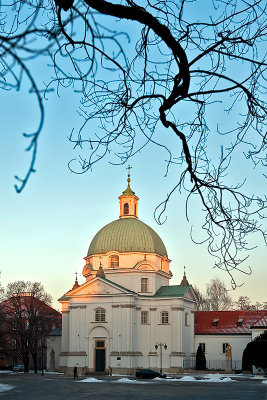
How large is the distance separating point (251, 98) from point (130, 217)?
66.7 meters

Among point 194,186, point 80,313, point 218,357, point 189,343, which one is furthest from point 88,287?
point 194,186

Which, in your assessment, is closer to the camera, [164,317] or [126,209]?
[164,317]

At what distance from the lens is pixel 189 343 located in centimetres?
6700

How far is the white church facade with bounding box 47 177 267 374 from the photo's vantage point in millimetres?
61906

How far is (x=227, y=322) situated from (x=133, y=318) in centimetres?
1365

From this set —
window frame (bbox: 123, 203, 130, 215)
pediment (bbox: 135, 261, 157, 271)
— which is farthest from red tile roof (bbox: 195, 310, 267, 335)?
window frame (bbox: 123, 203, 130, 215)

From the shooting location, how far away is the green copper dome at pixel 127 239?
67688mm

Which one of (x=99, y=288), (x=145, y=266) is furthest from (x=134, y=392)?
(x=145, y=266)

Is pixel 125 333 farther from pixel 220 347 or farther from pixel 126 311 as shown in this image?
pixel 220 347

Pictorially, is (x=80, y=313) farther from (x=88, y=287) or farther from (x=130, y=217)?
(x=130, y=217)

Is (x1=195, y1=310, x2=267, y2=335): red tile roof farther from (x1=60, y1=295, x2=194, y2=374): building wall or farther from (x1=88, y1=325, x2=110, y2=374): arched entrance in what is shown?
(x1=88, y1=325, x2=110, y2=374): arched entrance

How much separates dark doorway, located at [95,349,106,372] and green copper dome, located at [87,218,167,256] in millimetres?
11253

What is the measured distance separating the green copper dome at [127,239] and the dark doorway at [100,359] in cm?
1125

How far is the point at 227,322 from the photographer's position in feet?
234
